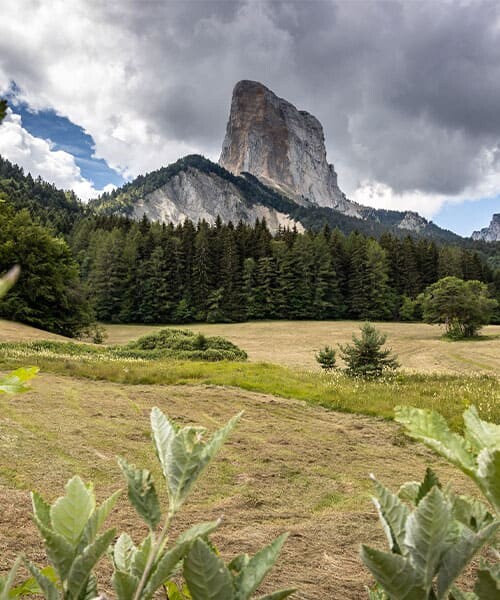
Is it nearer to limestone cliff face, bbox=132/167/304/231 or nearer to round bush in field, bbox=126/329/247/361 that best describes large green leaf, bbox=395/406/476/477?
round bush in field, bbox=126/329/247/361

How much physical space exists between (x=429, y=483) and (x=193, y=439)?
0.32 metres

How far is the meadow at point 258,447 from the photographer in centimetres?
316

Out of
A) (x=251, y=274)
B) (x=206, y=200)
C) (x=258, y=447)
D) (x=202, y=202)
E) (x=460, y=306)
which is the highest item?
(x=206, y=200)

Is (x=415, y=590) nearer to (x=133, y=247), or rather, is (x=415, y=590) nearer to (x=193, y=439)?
(x=193, y=439)

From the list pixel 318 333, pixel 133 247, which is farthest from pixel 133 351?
pixel 133 247

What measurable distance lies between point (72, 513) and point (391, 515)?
397 mm

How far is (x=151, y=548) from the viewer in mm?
504

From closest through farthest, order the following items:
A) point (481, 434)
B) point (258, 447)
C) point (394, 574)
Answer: point (394, 574) < point (481, 434) < point (258, 447)

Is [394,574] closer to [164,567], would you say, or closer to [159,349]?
[164,567]

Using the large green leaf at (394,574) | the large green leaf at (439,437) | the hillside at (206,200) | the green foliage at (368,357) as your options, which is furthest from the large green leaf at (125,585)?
the hillside at (206,200)

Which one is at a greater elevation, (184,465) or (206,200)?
(206,200)

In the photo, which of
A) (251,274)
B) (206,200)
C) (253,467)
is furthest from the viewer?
(206,200)

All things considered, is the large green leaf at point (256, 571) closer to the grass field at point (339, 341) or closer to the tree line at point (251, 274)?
the grass field at point (339, 341)

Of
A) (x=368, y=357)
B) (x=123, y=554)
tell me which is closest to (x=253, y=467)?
(x=123, y=554)
